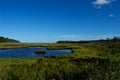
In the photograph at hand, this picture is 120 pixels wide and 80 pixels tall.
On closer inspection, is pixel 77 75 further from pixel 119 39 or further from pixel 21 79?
pixel 119 39

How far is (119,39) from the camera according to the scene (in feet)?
543

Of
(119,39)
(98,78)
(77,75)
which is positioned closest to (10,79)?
(77,75)

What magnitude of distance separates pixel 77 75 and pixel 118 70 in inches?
102

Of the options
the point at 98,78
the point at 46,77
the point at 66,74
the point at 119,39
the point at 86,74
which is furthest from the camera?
the point at 119,39

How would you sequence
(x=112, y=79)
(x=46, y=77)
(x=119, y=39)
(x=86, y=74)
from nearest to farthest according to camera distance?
(x=112, y=79) → (x=86, y=74) → (x=46, y=77) → (x=119, y=39)

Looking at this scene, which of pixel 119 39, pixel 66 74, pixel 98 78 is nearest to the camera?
pixel 98 78

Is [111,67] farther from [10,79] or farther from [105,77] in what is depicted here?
[10,79]

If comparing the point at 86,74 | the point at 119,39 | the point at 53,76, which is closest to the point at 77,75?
the point at 86,74

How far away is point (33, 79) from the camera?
1465cm

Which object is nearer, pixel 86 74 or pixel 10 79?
→ pixel 86 74

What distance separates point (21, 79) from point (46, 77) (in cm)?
277

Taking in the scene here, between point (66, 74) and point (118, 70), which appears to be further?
point (66, 74)

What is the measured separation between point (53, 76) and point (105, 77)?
498 centimetres

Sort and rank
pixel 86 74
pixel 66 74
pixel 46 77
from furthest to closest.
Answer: pixel 46 77, pixel 66 74, pixel 86 74
